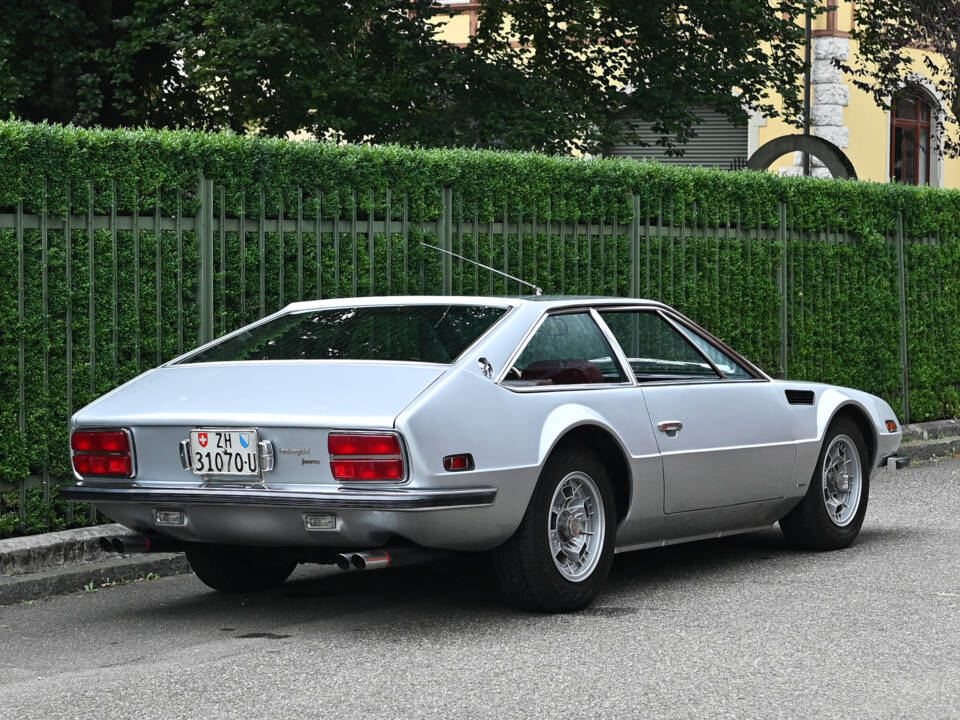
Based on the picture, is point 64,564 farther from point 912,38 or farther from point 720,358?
point 912,38

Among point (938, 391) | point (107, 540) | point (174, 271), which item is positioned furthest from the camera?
point (938, 391)

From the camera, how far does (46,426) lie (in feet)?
28.6

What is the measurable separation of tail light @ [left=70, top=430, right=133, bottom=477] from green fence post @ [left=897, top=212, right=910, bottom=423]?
34.6 ft

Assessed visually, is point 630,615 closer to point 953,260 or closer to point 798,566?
point 798,566

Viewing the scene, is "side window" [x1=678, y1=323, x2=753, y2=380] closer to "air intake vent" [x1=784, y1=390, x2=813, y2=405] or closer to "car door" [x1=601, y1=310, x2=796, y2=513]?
"car door" [x1=601, y1=310, x2=796, y2=513]

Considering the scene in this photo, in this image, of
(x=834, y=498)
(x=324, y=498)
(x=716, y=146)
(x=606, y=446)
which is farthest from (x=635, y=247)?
(x=716, y=146)

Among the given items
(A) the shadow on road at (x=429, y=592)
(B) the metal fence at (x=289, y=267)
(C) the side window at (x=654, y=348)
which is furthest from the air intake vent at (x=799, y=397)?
(B) the metal fence at (x=289, y=267)

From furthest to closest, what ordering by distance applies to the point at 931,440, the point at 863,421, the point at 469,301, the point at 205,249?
the point at 931,440 < the point at 205,249 < the point at 863,421 < the point at 469,301

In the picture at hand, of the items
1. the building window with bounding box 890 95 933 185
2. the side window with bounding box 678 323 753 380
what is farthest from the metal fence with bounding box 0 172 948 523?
the building window with bounding box 890 95 933 185

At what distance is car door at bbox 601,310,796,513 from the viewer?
769cm

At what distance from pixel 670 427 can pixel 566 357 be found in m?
0.65

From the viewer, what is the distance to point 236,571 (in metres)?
7.69

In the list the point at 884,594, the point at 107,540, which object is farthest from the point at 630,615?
the point at 107,540

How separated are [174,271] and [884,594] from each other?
14.3 ft
